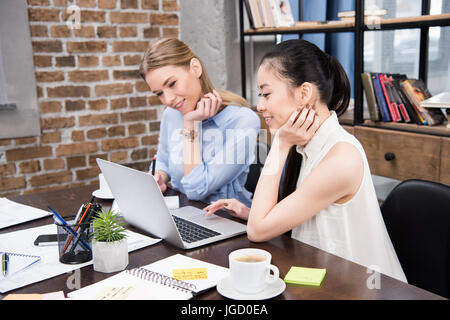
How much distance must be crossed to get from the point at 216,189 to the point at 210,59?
152 cm

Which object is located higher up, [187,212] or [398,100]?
[398,100]

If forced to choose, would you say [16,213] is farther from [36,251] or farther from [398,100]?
[398,100]

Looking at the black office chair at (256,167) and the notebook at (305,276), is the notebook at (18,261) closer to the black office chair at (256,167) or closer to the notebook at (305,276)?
the notebook at (305,276)

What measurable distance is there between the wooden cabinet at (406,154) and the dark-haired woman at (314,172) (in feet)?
2.21

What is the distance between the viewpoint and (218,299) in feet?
2.95

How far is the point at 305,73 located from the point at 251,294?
724 millimetres

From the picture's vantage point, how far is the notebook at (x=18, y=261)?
1051mm

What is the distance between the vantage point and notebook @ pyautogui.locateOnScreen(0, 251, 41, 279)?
1051 millimetres

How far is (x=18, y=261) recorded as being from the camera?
43.3 inches

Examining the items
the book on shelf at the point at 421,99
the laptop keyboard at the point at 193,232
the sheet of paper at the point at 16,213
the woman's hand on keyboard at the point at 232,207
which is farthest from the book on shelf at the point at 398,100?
the sheet of paper at the point at 16,213

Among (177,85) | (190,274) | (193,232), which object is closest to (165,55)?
(177,85)

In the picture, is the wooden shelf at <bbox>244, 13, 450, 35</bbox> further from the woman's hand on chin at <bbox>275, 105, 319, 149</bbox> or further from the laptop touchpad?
the laptop touchpad
